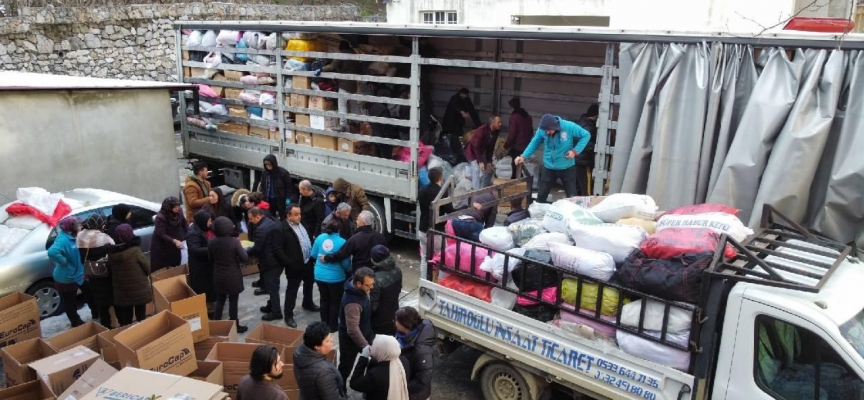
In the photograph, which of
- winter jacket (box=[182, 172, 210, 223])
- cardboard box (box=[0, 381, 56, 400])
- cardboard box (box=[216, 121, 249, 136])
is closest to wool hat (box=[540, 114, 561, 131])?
winter jacket (box=[182, 172, 210, 223])

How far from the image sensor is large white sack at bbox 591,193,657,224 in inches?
196

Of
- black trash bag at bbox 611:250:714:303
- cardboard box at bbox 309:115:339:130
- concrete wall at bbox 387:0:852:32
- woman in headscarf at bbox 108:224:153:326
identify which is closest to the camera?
black trash bag at bbox 611:250:714:303

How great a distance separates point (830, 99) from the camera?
5.43 metres

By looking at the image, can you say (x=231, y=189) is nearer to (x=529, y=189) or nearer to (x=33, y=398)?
(x=529, y=189)

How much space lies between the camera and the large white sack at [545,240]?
15.7ft

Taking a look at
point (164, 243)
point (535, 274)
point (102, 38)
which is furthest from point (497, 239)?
point (102, 38)

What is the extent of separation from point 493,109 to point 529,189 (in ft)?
13.4

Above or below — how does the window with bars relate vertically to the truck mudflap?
above

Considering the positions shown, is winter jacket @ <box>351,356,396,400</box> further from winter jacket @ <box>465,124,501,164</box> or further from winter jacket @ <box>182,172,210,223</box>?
winter jacket @ <box>465,124,501,164</box>

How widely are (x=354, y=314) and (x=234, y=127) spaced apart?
244 inches

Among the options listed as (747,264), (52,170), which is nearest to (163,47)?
(52,170)

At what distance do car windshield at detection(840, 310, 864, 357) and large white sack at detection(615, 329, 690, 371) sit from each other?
0.79 meters

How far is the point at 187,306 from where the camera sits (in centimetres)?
518

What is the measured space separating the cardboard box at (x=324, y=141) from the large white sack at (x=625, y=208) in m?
4.60
